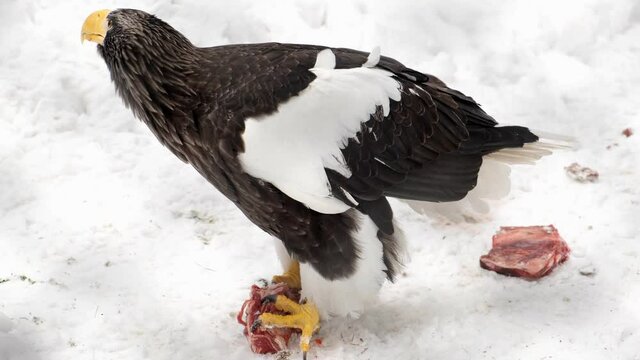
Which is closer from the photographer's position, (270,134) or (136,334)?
(270,134)

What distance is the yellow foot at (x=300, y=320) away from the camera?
11.4ft

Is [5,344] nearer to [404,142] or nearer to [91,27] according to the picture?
[91,27]

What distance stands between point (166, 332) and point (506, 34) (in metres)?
3.09

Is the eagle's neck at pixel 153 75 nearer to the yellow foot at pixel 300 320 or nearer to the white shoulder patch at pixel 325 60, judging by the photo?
the white shoulder patch at pixel 325 60

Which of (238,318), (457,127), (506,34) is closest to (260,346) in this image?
(238,318)

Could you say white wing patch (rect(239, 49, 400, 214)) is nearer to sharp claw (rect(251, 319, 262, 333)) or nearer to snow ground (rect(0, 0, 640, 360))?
sharp claw (rect(251, 319, 262, 333))

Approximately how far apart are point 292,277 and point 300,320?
34 cm

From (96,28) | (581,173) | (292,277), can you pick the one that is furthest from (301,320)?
(581,173)

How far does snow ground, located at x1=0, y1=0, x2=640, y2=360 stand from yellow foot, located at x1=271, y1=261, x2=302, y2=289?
219 millimetres

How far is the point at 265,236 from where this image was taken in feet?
14.0

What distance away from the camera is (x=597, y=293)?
3.64 metres

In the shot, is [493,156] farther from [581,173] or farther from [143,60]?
[143,60]

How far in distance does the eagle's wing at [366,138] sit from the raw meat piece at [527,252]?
1.70 ft

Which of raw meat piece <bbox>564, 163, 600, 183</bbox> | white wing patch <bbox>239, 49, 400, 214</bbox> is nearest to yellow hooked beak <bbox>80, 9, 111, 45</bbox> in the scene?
white wing patch <bbox>239, 49, 400, 214</bbox>
